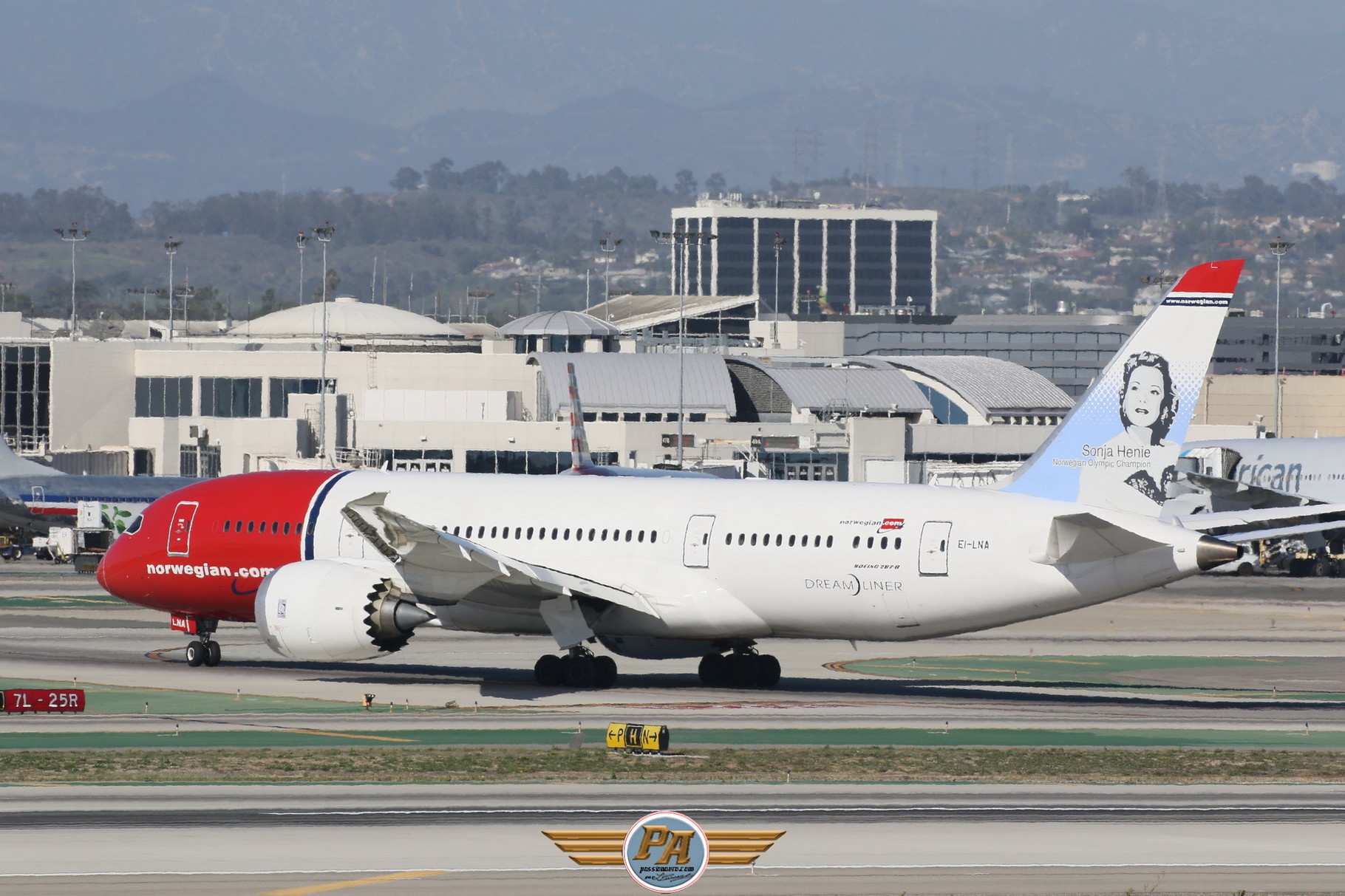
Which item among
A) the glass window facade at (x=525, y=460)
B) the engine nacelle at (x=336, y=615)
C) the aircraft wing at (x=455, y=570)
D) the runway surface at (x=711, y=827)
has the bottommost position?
the runway surface at (x=711, y=827)

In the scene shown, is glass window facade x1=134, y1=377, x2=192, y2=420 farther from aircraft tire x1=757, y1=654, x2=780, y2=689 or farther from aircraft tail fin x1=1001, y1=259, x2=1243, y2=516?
aircraft tail fin x1=1001, y1=259, x2=1243, y2=516

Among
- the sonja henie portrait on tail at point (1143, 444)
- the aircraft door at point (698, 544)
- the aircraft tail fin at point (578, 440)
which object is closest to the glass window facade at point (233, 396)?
the aircraft tail fin at point (578, 440)

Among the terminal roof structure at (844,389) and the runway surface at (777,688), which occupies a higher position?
the terminal roof structure at (844,389)

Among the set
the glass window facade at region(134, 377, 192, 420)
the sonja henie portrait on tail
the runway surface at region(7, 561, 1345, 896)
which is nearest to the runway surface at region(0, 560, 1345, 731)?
the runway surface at region(7, 561, 1345, 896)

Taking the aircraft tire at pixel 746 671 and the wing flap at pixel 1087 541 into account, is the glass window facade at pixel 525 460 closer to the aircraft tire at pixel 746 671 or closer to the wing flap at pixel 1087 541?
the aircraft tire at pixel 746 671

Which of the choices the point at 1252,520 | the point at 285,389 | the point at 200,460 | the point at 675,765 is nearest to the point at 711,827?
the point at 675,765

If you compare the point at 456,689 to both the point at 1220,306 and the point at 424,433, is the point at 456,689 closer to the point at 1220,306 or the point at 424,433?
the point at 1220,306

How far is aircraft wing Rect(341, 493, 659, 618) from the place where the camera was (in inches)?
1462

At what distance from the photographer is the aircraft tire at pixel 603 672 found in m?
39.8

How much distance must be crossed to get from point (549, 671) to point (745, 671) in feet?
12.9

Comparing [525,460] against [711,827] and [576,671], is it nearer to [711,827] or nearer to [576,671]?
[576,671]

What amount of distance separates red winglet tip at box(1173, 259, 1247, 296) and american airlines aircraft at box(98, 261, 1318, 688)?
0.13 ft

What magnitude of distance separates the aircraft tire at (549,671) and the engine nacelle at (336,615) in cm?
260

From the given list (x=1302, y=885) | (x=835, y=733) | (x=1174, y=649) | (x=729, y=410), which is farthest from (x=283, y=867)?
(x=729, y=410)
